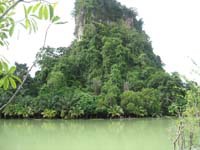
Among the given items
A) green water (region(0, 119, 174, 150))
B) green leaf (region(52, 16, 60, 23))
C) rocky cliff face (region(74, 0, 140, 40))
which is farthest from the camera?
rocky cliff face (region(74, 0, 140, 40))

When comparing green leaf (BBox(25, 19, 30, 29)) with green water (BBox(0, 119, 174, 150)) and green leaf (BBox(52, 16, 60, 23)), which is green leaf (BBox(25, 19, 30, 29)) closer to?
green leaf (BBox(52, 16, 60, 23))

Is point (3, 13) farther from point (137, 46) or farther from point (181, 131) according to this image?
point (137, 46)

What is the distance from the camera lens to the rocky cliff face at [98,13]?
29969 mm

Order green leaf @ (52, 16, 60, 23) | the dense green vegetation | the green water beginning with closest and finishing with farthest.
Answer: green leaf @ (52, 16, 60, 23), the green water, the dense green vegetation

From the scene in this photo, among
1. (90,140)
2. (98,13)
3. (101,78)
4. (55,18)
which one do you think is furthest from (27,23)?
(98,13)

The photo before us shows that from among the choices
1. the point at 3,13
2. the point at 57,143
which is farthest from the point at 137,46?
the point at 3,13

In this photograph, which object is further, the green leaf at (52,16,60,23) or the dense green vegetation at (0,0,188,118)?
the dense green vegetation at (0,0,188,118)

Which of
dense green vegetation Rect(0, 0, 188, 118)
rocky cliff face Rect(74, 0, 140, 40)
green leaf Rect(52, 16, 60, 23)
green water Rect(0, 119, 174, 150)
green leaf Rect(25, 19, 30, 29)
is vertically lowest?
green water Rect(0, 119, 174, 150)

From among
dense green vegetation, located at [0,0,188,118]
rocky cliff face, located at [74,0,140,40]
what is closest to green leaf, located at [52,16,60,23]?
dense green vegetation, located at [0,0,188,118]

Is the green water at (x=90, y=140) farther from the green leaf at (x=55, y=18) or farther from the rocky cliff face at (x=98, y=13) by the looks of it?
the rocky cliff face at (x=98, y=13)

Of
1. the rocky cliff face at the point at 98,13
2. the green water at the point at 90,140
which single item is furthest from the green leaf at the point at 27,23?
the rocky cliff face at the point at 98,13

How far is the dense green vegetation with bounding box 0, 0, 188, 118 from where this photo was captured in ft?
74.8

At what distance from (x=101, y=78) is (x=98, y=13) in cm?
672

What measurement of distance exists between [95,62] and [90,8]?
5175mm
